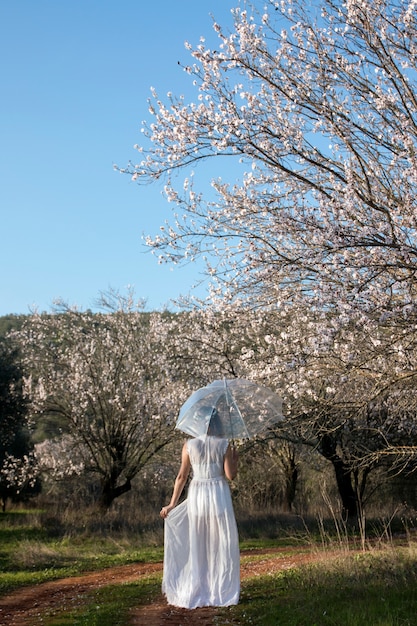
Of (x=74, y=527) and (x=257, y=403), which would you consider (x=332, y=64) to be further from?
(x=74, y=527)

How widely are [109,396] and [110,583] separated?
34.4ft

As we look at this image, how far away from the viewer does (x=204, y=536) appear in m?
7.43

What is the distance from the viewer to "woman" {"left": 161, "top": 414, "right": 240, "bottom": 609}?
7258mm

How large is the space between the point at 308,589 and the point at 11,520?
14.0 m

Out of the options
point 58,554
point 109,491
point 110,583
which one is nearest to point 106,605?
point 110,583

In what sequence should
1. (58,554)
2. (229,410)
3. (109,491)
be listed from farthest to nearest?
(109,491), (58,554), (229,410)

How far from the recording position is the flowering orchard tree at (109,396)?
19.8 metres

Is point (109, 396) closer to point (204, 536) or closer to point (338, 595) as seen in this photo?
point (204, 536)

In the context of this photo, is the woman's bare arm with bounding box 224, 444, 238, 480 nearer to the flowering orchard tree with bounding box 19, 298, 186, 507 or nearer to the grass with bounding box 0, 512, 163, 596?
the grass with bounding box 0, 512, 163, 596

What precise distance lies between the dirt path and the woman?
194 millimetres

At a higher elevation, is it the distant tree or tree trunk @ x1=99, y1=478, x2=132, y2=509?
the distant tree

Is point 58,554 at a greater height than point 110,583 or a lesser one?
greater

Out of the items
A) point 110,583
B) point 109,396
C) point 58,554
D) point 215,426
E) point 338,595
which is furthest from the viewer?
point 109,396

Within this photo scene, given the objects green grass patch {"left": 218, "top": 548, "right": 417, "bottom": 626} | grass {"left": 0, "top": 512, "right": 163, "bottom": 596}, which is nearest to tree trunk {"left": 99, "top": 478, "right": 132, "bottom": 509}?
grass {"left": 0, "top": 512, "right": 163, "bottom": 596}
